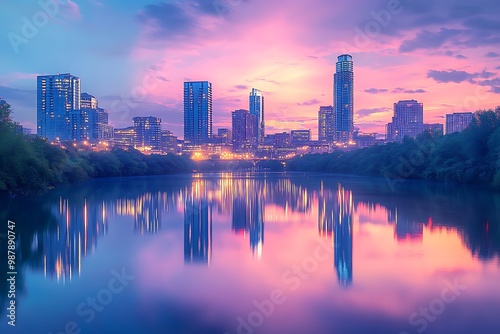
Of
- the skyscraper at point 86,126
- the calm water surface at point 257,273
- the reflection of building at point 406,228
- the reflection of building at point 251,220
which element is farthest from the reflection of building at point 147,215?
the skyscraper at point 86,126

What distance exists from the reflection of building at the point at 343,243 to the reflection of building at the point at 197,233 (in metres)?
3.77

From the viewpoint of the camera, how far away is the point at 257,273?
38.5 feet

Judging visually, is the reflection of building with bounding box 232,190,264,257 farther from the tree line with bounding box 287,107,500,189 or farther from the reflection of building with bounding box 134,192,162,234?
the tree line with bounding box 287,107,500,189

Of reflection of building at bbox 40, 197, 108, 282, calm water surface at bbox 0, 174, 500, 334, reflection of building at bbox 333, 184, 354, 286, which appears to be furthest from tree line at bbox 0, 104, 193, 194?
reflection of building at bbox 333, 184, 354, 286

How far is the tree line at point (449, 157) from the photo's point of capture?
4131cm

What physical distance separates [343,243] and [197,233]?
579 centimetres

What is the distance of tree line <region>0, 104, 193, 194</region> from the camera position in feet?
94.7

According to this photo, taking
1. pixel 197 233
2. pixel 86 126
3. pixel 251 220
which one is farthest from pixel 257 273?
pixel 86 126

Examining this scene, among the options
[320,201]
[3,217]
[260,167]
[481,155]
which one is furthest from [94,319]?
[260,167]

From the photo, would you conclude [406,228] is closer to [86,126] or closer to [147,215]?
[147,215]

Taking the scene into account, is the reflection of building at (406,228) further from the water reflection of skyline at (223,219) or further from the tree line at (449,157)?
the tree line at (449,157)

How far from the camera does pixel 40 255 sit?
44.9ft

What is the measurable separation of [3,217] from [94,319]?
15.1 m

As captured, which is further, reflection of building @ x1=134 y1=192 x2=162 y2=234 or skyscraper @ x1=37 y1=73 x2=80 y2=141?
skyscraper @ x1=37 y1=73 x2=80 y2=141
